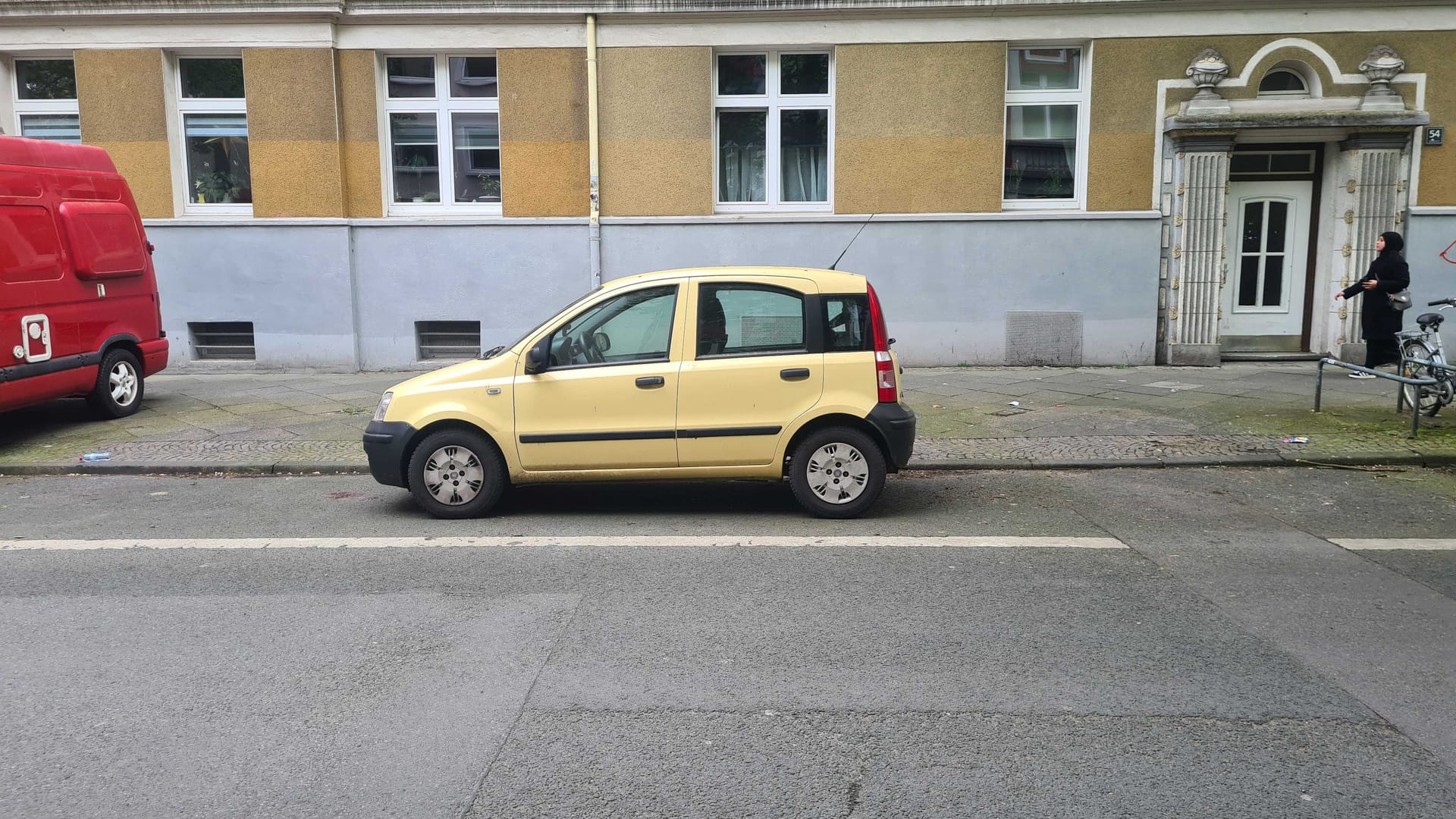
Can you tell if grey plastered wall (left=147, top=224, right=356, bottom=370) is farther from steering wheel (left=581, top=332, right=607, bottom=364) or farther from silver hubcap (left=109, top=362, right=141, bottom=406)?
steering wheel (left=581, top=332, right=607, bottom=364)

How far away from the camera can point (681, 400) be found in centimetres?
727

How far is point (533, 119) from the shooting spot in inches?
559

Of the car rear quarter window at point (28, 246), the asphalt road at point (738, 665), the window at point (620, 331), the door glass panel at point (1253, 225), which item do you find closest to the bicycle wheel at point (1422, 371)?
A: the asphalt road at point (738, 665)

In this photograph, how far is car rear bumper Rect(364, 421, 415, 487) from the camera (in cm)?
738

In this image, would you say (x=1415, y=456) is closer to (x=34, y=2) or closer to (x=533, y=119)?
(x=533, y=119)

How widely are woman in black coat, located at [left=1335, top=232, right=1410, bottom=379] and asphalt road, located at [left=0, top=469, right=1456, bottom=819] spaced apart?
173 inches

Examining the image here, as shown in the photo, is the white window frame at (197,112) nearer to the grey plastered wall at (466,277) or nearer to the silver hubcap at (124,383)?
the grey plastered wall at (466,277)

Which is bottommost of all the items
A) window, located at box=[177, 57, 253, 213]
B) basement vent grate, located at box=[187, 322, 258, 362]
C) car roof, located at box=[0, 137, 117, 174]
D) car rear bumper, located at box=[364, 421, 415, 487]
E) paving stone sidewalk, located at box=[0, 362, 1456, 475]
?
paving stone sidewalk, located at box=[0, 362, 1456, 475]

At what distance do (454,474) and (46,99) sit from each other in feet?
36.8

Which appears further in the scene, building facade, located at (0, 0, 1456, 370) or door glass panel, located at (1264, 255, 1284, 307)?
door glass panel, located at (1264, 255, 1284, 307)

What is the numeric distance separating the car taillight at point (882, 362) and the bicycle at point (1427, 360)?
5.80 metres

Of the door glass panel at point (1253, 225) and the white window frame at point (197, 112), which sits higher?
the white window frame at point (197, 112)

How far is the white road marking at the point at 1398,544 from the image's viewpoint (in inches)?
257

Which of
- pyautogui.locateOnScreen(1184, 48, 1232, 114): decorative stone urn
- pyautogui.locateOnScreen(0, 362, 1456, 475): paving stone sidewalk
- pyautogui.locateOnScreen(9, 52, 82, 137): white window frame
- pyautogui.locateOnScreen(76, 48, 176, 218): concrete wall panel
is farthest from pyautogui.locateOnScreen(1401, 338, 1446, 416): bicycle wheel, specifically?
pyautogui.locateOnScreen(9, 52, 82, 137): white window frame
